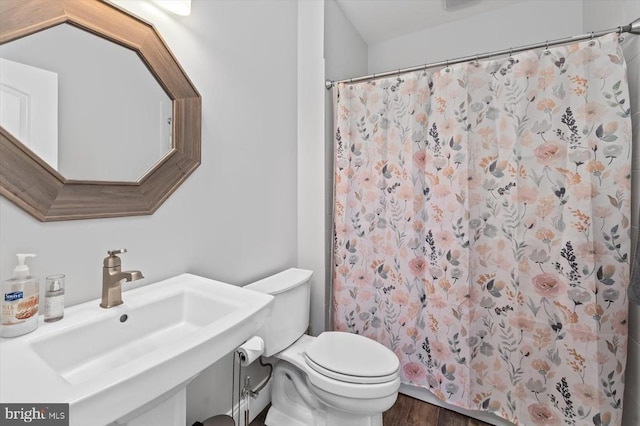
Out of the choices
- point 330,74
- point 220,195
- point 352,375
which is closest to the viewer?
point 352,375

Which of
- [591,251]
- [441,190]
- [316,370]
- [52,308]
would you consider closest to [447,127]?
[441,190]

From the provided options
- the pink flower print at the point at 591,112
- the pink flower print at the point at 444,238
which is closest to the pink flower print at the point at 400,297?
the pink flower print at the point at 444,238

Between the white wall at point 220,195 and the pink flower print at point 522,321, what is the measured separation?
4.10ft

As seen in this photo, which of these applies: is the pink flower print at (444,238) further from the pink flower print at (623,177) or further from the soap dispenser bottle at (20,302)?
the soap dispenser bottle at (20,302)

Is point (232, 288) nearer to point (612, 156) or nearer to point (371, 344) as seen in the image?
point (371, 344)

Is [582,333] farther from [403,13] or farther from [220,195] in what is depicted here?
[403,13]

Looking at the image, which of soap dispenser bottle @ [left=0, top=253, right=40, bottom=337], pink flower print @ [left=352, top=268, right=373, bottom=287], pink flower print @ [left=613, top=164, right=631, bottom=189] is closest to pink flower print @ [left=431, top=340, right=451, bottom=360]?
pink flower print @ [left=352, top=268, right=373, bottom=287]

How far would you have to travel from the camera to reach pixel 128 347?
85cm

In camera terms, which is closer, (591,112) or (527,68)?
(591,112)

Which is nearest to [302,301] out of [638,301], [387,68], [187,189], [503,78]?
[187,189]

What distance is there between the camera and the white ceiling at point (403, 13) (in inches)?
79.6

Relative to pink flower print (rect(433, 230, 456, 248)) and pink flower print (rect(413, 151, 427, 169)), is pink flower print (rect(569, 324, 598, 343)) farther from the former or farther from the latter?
pink flower print (rect(413, 151, 427, 169))

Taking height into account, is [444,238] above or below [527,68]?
below

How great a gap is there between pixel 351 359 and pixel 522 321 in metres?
0.89
